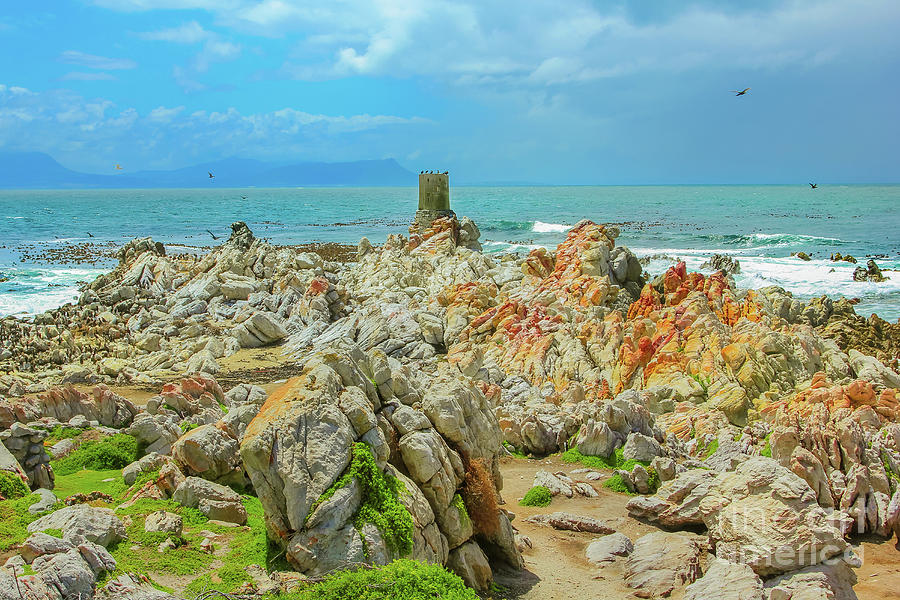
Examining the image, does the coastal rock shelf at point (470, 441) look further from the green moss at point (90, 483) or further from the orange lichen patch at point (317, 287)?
the orange lichen patch at point (317, 287)

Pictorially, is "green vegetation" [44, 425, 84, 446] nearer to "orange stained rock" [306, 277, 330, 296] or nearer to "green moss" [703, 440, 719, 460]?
"green moss" [703, 440, 719, 460]

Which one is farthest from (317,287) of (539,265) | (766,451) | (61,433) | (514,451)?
(766,451)

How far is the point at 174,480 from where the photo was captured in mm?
11125

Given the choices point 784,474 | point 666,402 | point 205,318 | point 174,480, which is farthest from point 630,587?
point 205,318

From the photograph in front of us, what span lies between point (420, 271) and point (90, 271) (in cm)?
3132

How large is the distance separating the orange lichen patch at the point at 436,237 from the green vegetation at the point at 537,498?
1194 inches

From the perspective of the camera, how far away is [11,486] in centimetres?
1064

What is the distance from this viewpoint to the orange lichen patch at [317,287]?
104 feet

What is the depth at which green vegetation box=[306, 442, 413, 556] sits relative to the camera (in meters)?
8.28

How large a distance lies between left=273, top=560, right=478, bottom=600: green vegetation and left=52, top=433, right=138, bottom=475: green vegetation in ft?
25.2

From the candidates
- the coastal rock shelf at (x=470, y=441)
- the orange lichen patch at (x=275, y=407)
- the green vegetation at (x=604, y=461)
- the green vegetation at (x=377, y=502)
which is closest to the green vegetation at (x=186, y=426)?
the coastal rock shelf at (x=470, y=441)

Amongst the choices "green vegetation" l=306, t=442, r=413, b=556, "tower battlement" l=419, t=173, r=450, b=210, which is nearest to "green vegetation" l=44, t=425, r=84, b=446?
"green vegetation" l=306, t=442, r=413, b=556

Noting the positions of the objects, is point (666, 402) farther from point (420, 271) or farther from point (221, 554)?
point (420, 271)

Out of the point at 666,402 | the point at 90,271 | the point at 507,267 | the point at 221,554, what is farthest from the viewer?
the point at 90,271
